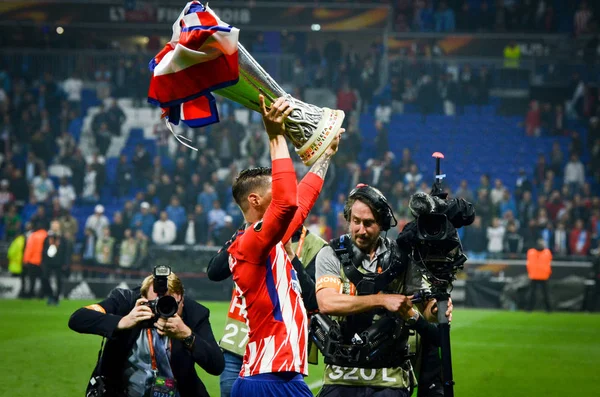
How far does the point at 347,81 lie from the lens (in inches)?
1214

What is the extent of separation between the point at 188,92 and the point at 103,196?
25065mm

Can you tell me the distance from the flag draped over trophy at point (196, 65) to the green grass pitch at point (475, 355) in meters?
6.56

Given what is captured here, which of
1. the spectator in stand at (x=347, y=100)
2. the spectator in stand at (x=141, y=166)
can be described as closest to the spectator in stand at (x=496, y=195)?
the spectator in stand at (x=347, y=100)

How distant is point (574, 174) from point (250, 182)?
24.1 m

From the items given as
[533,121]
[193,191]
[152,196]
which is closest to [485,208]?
[533,121]

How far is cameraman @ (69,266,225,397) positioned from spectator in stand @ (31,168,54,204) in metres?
22.0

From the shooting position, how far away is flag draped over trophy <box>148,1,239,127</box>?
11.1ft

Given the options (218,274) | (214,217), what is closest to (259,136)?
(214,217)

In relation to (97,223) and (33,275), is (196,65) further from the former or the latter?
(97,223)

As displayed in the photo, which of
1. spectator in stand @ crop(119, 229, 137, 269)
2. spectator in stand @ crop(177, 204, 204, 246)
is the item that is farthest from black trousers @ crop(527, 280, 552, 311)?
spectator in stand @ crop(119, 229, 137, 269)

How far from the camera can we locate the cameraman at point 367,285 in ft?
15.7

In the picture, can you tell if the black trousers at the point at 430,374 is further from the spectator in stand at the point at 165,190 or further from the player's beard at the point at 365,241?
the spectator in stand at the point at 165,190

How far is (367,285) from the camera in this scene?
475 centimetres

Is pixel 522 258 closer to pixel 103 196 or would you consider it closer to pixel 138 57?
pixel 103 196
